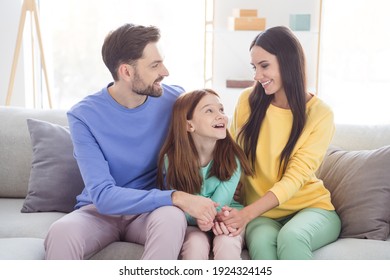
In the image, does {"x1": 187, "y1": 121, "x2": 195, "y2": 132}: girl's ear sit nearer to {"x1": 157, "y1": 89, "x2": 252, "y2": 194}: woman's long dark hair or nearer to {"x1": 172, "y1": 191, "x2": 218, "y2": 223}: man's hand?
{"x1": 157, "y1": 89, "x2": 252, "y2": 194}: woman's long dark hair

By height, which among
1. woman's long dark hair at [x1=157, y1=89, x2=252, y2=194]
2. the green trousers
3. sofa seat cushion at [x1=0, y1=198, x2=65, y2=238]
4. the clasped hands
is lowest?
sofa seat cushion at [x1=0, y1=198, x2=65, y2=238]

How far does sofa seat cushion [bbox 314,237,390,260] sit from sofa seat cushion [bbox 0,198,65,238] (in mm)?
1042

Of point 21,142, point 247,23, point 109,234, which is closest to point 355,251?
point 109,234

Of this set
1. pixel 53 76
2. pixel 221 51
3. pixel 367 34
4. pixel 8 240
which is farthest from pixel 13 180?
pixel 367 34

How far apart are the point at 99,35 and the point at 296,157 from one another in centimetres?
305

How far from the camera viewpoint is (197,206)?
201 cm

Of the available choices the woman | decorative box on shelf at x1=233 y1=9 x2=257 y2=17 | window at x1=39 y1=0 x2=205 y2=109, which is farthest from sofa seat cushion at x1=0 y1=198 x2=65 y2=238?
window at x1=39 y1=0 x2=205 y2=109

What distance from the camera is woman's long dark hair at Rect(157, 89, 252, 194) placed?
7.14ft

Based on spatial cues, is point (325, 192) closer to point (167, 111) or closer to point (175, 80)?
point (167, 111)

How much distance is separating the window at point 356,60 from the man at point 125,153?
2.48 metres

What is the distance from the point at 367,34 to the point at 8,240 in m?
3.33

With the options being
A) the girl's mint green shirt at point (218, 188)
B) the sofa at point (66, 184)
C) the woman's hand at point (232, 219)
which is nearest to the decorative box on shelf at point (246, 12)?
the sofa at point (66, 184)
